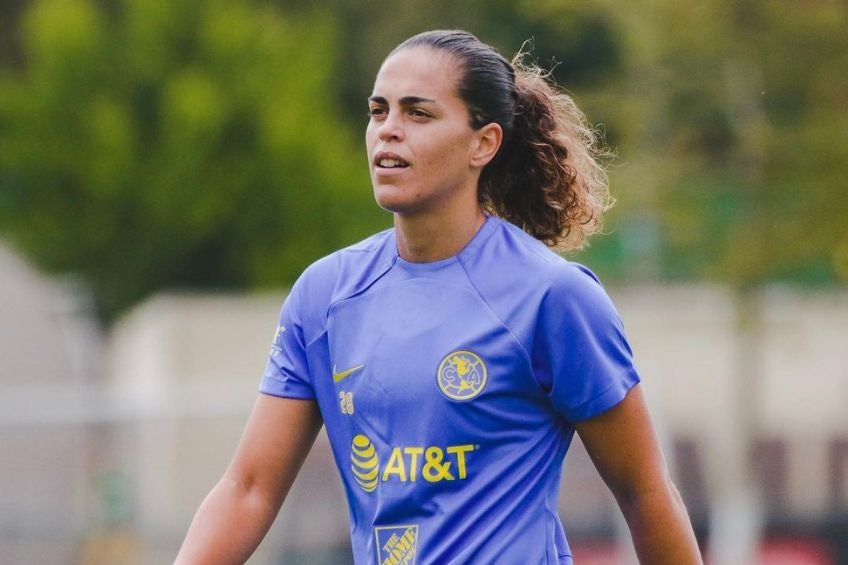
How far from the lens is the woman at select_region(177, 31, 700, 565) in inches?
149

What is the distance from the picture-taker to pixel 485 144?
400cm

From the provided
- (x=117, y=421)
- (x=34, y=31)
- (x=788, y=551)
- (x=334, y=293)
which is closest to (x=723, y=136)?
(x=788, y=551)

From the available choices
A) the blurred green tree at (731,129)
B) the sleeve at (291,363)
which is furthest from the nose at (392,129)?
the blurred green tree at (731,129)

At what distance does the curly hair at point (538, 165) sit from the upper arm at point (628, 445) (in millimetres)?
576

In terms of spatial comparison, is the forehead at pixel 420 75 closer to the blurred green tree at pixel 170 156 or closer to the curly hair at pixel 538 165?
the curly hair at pixel 538 165

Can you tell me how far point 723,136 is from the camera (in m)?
14.8

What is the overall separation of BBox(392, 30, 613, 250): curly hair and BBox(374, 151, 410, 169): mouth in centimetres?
26

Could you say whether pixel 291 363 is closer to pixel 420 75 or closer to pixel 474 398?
pixel 474 398

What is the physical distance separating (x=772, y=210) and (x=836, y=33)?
196 cm

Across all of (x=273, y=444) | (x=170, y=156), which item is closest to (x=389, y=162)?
(x=273, y=444)

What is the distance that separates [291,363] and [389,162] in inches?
20.7

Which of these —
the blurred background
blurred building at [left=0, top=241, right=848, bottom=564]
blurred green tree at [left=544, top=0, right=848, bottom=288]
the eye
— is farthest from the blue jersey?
blurred green tree at [left=544, top=0, right=848, bottom=288]

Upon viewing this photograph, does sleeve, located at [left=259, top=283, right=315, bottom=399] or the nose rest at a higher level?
the nose

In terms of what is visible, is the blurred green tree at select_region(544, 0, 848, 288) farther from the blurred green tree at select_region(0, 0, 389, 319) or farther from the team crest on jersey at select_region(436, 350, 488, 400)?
the blurred green tree at select_region(0, 0, 389, 319)
